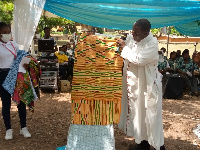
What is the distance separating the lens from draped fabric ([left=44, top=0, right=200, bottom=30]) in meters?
4.65

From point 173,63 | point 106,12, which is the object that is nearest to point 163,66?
point 173,63

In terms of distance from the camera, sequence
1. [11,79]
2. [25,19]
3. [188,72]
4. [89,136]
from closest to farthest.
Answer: [89,136], [11,79], [25,19], [188,72]

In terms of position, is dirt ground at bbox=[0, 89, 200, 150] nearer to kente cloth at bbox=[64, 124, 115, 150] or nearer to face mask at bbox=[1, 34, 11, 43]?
kente cloth at bbox=[64, 124, 115, 150]

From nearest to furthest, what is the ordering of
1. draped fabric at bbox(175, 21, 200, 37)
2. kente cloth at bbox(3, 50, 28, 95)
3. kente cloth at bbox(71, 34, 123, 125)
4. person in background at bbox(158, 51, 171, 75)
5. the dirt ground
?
kente cloth at bbox(71, 34, 123, 125) → kente cloth at bbox(3, 50, 28, 95) → the dirt ground → person in background at bbox(158, 51, 171, 75) → draped fabric at bbox(175, 21, 200, 37)

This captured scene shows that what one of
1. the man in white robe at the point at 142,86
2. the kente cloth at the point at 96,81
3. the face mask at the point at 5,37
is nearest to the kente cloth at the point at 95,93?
the kente cloth at the point at 96,81

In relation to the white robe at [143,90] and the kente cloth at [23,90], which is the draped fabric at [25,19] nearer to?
the kente cloth at [23,90]

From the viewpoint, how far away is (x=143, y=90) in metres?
3.66

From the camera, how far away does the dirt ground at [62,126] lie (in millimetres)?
4238

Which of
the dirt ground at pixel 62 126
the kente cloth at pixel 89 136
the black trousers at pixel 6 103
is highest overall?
the black trousers at pixel 6 103

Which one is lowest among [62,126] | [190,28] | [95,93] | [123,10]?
[62,126]

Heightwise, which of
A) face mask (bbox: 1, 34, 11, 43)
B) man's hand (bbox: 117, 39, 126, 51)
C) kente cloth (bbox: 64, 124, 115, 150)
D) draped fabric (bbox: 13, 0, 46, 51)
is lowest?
kente cloth (bbox: 64, 124, 115, 150)

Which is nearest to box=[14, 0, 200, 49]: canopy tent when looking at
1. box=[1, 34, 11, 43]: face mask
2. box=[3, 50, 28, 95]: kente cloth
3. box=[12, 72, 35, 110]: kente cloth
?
box=[1, 34, 11, 43]: face mask

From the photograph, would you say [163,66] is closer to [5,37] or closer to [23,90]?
[23,90]

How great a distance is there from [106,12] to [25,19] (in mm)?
1547
